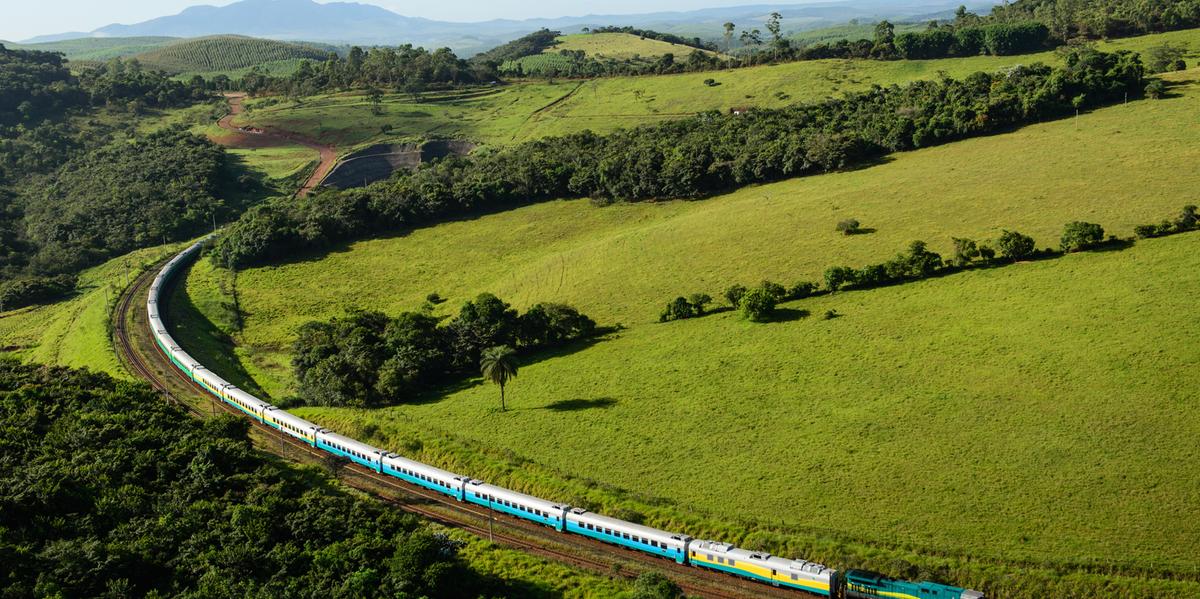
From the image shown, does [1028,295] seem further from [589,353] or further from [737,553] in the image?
[737,553]

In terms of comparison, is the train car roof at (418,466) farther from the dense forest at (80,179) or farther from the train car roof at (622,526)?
the dense forest at (80,179)

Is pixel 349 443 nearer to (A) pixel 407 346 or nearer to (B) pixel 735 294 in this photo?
(A) pixel 407 346

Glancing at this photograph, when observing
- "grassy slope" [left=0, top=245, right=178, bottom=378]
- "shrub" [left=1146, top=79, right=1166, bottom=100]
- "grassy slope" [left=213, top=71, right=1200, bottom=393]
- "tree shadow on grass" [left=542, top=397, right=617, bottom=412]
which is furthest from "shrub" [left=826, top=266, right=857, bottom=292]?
"grassy slope" [left=0, top=245, right=178, bottom=378]

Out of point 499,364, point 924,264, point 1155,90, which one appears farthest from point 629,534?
point 1155,90

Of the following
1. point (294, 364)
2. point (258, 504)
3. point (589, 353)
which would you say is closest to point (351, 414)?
point (294, 364)

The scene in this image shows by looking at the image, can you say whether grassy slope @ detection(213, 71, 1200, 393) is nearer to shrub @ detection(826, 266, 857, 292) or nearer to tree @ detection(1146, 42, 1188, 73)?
shrub @ detection(826, 266, 857, 292)

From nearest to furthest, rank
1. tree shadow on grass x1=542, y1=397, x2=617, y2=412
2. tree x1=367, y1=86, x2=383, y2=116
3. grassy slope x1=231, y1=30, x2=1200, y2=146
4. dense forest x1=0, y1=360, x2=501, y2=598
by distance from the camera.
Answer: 1. dense forest x1=0, y1=360, x2=501, y2=598
2. tree shadow on grass x1=542, y1=397, x2=617, y2=412
3. grassy slope x1=231, y1=30, x2=1200, y2=146
4. tree x1=367, y1=86, x2=383, y2=116

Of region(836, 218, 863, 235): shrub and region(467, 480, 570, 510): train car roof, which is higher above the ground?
region(836, 218, 863, 235): shrub
